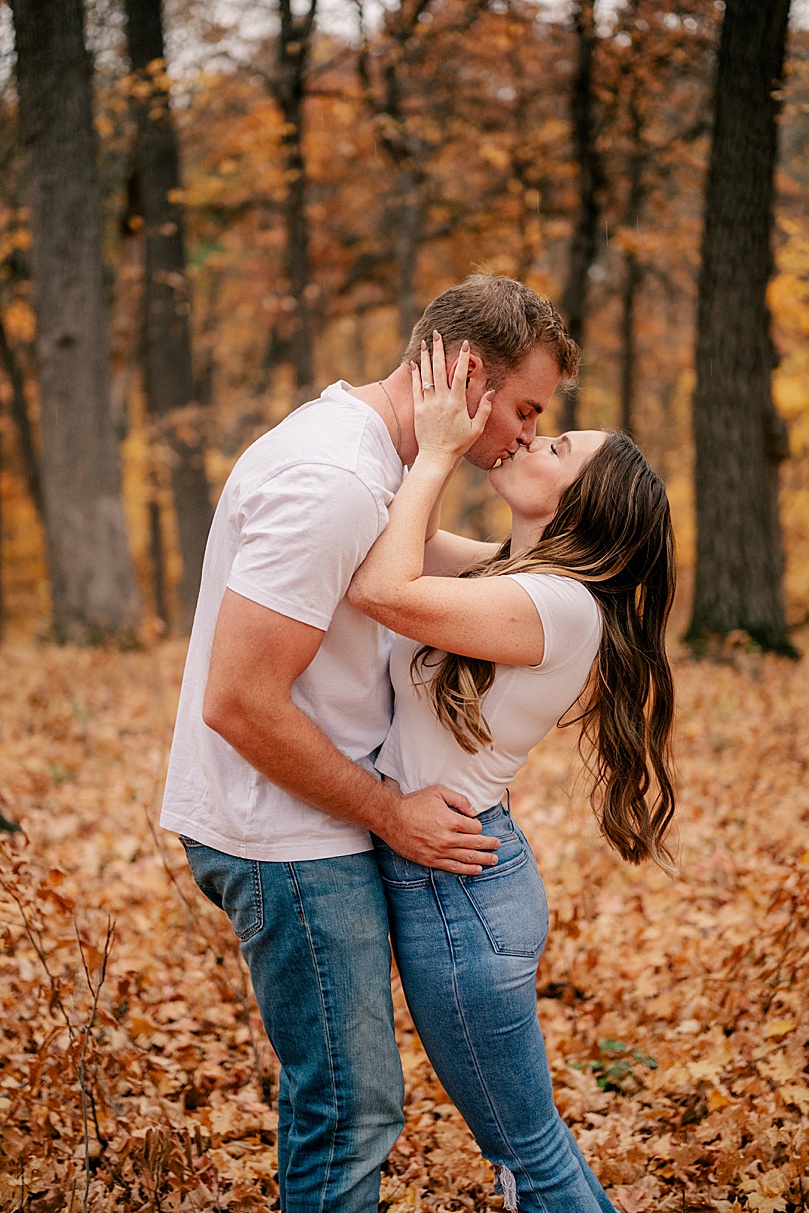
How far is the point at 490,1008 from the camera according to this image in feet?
7.00

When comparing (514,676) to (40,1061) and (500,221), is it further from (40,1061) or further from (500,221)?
(500,221)

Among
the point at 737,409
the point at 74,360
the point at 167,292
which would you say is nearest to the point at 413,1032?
the point at 737,409

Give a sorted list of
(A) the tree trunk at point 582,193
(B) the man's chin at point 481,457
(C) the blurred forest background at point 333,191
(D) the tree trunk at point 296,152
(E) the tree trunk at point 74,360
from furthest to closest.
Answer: (A) the tree trunk at point 582,193 → (D) the tree trunk at point 296,152 → (C) the blurred forest background at point 333,191 → (E) the tree trunk at point 74,360 → (B) the man's chin at point 481,457

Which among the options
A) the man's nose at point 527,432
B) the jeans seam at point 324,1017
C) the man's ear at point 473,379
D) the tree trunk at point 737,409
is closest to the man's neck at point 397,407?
the man's ear at point 473,379

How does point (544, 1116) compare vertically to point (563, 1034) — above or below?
above

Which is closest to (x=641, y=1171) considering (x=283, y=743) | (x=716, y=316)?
(x=283, y=743)

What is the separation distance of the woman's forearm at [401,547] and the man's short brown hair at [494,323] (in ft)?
1.02

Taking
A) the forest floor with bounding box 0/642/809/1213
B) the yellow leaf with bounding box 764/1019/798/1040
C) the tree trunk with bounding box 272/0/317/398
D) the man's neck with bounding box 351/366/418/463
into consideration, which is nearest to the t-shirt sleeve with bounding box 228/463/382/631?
the man's neck with bounding box 351/366/418/463

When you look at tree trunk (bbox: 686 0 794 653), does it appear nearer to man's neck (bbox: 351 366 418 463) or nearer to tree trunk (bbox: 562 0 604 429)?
tree trunk (bbox: 562 0 604 429)

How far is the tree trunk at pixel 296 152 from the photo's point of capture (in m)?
11.0

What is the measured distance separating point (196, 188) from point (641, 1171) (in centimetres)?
1330

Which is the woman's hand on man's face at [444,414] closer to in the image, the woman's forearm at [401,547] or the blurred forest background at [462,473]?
the woman's forearm at [401,547]

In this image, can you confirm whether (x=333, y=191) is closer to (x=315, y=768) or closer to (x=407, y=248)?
(x=407, y=248)

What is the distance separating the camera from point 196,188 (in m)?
13.6
